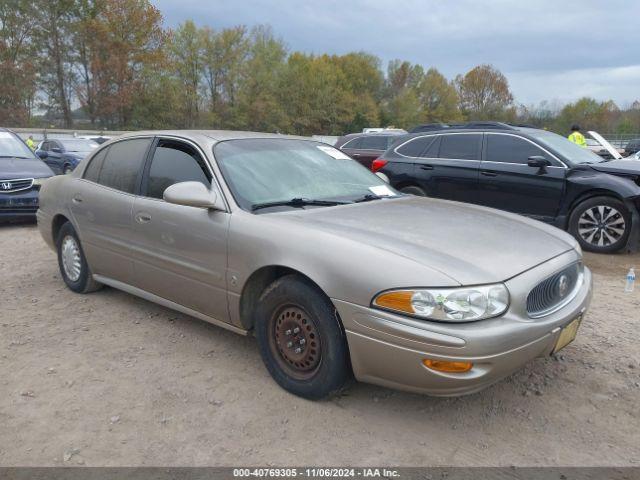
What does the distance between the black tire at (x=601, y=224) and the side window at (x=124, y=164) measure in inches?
213

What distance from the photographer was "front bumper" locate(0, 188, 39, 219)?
8391 millimetres

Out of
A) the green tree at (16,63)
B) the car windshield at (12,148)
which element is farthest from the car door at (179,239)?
the green tree at (16,63)

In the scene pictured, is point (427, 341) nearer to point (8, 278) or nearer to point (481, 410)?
point (481, 410)

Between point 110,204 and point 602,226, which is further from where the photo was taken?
point 602,226

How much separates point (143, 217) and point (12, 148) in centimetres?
745

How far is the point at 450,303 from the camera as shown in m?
2.51

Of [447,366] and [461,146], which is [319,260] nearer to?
[447,366]

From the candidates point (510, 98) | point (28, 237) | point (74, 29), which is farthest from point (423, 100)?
point (28, 237)

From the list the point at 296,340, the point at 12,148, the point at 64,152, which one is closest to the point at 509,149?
the point at 296,340

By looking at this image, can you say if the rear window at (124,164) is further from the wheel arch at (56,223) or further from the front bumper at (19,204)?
the front bumper at (19,204)

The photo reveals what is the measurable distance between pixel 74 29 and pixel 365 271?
44.1m

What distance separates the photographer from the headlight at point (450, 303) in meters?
2.50

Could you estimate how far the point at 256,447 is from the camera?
2658mm

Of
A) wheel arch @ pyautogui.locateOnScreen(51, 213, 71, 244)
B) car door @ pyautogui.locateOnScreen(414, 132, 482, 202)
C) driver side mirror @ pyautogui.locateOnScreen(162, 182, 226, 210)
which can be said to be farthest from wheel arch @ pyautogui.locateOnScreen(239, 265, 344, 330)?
car door @ pyautogui.locateOnScreen(414, 132, 482, 202)
